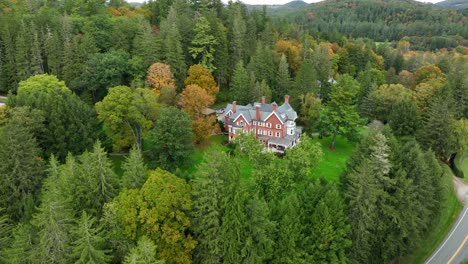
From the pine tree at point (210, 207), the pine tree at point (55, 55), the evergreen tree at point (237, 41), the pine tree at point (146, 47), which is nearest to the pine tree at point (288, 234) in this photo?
the pine tree at point (210, 207)

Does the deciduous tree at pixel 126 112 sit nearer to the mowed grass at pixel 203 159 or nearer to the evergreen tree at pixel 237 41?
the mowed grass at pixel 203 159

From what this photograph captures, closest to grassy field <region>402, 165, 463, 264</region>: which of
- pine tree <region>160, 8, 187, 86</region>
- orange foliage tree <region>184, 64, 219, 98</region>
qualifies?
orange foliage tree <region>184, 64, 219, 98</region>

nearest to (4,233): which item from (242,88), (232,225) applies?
(232,225)

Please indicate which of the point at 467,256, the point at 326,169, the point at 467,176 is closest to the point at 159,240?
the point at 326,169

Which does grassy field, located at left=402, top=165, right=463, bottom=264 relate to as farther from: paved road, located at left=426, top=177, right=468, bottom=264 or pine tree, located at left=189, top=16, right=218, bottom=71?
pine tree, located at left=189, top=16, right=218, bottom=71

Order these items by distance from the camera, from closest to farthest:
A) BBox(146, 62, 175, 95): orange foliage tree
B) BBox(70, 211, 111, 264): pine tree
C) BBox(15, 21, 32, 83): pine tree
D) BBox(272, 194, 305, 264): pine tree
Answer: BBox(70, 211, 111, 264): pine tree
BBox(272, 194, 305, 264): pine tree
BBox(146, 62, 175, 95): orange foliage tree
BBox(15, 21, 32, 83): pine tree

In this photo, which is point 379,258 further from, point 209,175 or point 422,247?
point 209,175
